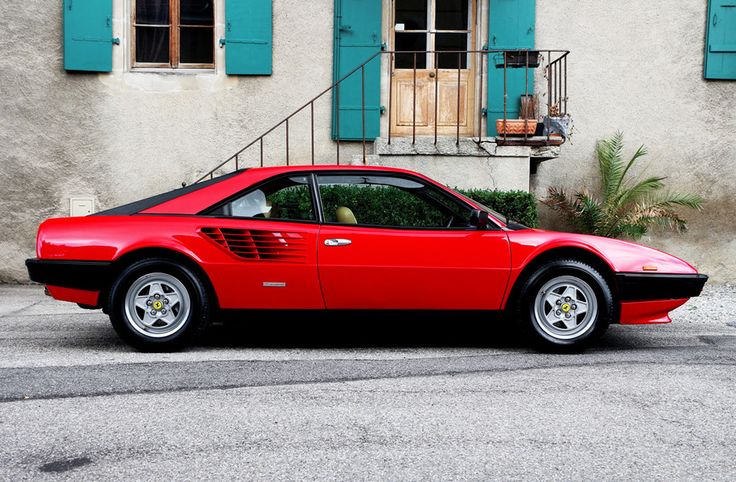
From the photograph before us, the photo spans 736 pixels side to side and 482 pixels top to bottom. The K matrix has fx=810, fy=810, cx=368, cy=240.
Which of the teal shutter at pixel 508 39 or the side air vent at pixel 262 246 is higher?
the teal shutter at pixel 508 39

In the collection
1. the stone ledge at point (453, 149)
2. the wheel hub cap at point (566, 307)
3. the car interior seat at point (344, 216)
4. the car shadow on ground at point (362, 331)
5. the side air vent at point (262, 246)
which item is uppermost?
the stone ledge at point (453, 149)

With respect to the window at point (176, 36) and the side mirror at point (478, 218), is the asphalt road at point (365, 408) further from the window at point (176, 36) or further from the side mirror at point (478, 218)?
the window at point (176, 36)

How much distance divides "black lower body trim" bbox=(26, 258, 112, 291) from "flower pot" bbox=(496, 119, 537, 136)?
5416 millimetres

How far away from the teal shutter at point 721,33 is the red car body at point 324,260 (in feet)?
19.0

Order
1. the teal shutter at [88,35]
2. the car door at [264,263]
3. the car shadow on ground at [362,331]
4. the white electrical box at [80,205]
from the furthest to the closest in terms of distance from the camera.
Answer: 1. the white electrical box at [80,205]
2. the teal shutter at [88,35]
3. the car shadow on ground at [362,331]
4. the car door at [264,263]

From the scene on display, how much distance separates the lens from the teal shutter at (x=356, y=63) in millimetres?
10422

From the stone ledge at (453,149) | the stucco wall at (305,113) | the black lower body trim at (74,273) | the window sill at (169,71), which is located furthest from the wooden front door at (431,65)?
the black lower body trim at (74,273)

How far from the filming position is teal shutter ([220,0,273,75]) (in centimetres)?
1038

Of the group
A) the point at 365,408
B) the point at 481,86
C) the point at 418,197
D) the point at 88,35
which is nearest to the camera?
the point at 365,408

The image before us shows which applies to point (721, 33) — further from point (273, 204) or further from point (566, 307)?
point (273, 204)

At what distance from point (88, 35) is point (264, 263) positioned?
610 centimetres

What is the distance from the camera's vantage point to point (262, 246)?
5.59 metres

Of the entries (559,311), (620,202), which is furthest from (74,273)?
(620,202)

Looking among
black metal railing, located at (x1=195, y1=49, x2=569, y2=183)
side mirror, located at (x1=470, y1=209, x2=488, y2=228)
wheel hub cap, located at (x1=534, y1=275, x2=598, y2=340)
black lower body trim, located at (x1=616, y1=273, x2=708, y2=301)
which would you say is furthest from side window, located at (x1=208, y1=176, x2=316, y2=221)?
black metal railing, located at (x1=195, y1=49, x2=569, y2=183)
